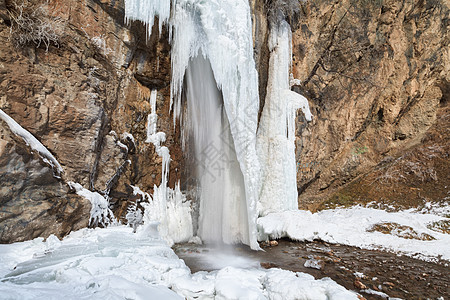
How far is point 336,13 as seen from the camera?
927 centimetres

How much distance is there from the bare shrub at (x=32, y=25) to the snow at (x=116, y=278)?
3066 mm

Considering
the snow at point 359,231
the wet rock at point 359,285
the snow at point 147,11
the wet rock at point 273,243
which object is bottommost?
the wet rock at point 359,285

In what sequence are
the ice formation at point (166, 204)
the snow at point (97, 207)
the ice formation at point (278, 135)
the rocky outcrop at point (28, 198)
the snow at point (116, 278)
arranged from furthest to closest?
the ice formation at point (278, 135), the ice formation at point (166, 204), the snow at point (97, 207), the rocky outcrop at point (28, 198), the snow at point (116, 278)

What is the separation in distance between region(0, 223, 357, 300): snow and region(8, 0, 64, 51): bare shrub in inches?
121

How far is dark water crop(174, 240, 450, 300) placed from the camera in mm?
3609

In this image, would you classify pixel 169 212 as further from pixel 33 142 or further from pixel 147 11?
pixel 147 11

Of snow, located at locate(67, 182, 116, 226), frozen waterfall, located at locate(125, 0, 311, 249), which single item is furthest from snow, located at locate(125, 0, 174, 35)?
snow, located at locate(67, 182, 116, 226)

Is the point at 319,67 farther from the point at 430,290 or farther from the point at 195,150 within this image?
the point at 430,290

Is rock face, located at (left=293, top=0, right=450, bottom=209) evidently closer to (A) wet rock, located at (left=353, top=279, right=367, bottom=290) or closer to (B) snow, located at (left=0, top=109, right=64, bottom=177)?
(A) wet rock, located at (left=353, top=279, right=367, bottom=290)

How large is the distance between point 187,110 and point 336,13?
7177 mm

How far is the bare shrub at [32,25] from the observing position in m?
3.81

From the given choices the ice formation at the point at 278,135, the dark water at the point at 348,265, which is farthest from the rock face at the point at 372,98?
the dark water at the point at 348,265

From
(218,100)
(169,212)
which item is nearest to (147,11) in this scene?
(218,100)

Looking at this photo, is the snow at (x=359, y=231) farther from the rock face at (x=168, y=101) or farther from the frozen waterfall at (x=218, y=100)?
the rock face at (x=168, y=101)
